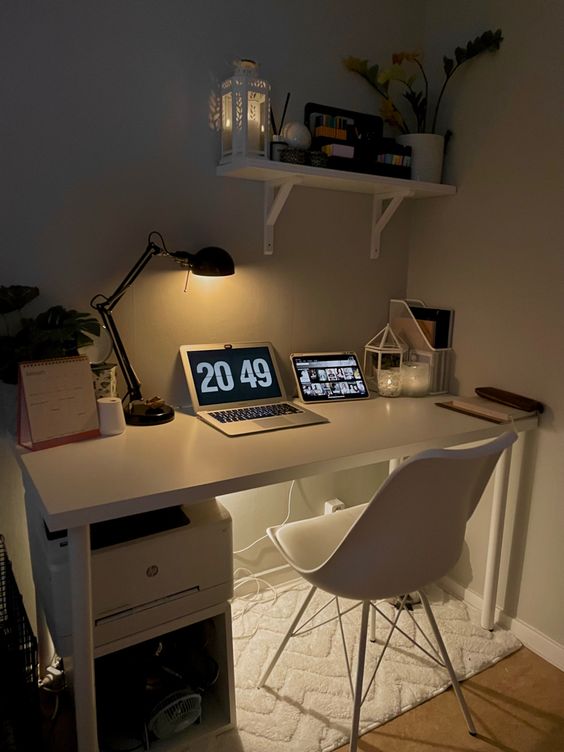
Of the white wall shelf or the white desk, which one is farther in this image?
the white wall shelf

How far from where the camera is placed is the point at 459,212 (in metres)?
1.96

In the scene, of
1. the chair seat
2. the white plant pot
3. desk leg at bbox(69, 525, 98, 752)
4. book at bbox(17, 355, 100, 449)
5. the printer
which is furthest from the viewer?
the white plant pot

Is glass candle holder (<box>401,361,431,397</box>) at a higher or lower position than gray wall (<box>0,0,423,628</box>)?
lower

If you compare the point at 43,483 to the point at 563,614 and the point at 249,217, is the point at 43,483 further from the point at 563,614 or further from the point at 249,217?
the point at 563,614

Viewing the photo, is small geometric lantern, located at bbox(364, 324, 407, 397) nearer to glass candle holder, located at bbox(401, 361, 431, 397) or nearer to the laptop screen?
glass candle holder, located at bbox(401, 361, 431, 397)

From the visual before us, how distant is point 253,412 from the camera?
1.66 metres

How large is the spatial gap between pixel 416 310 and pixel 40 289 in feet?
4.38

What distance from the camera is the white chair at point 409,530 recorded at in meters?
1.11

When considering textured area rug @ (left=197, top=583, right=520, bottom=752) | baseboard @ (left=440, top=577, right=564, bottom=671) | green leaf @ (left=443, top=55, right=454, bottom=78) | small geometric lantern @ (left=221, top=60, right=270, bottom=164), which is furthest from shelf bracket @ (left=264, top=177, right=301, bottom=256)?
baseboard @ (left=440, top=577, right=564, bottom=671)

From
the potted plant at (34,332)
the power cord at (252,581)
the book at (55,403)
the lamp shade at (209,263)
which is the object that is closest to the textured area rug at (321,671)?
the power cord at (252,581)

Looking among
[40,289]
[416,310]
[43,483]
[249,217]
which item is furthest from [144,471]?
[416,310]

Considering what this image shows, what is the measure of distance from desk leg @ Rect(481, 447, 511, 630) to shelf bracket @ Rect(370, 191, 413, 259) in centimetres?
87

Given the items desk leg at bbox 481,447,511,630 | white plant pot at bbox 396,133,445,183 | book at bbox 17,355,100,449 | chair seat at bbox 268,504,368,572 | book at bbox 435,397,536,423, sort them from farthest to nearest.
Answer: white plant pot at bbox 396,133,445,183, desk leg at bbox 481,447,511,630, book at bbox 435,397,536,423, chair seat at bbox 268,504,368,572, book at bbox 17,355,100,449

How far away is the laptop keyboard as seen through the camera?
63.1 inches
